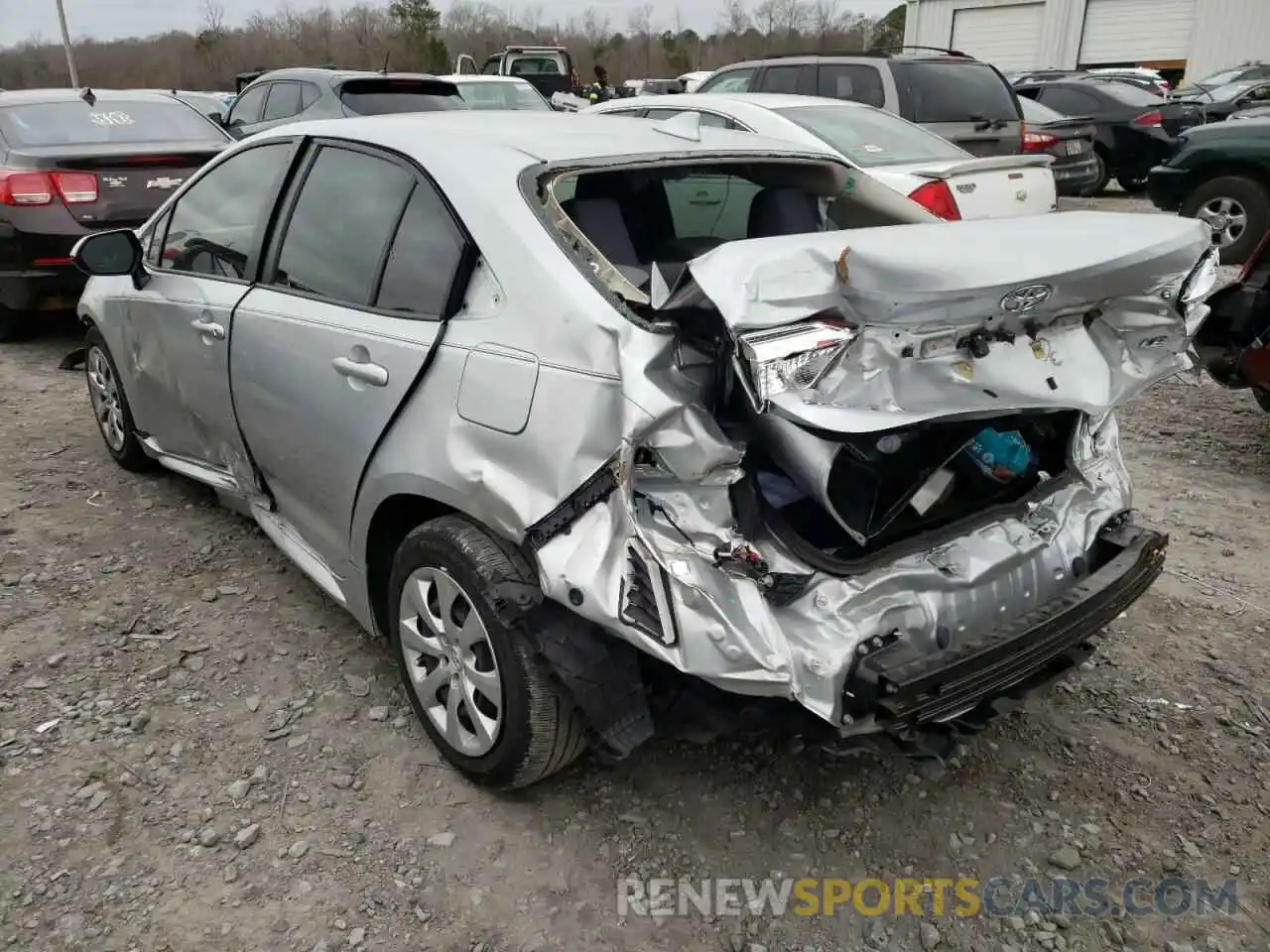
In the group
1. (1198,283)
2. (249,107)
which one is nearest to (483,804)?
(1198,283)

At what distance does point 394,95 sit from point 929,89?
191 inches

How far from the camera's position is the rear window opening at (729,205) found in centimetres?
296

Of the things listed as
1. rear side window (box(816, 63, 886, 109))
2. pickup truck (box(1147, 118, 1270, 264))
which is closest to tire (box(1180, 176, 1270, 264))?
pickup truck (box(1147, 118, 1270, 264))

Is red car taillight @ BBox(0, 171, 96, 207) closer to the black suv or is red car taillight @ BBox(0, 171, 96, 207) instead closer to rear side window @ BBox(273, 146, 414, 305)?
the black suv

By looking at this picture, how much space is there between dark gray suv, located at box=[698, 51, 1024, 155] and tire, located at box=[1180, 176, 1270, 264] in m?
1.66

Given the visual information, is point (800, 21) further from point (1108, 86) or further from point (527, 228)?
point (527, 228)

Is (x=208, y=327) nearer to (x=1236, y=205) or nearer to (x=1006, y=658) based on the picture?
(x=1006, y=658)

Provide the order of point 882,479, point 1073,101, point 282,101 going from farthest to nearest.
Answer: point 1073,101 < point 282,101 < point 882,479

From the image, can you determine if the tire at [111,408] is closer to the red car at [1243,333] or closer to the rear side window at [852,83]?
the red car at [1243,333]

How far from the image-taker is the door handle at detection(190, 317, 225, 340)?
129 inches

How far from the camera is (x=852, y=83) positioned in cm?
848

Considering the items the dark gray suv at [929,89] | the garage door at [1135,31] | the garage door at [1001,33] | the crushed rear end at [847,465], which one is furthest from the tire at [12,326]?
the garage door at [1135,31]

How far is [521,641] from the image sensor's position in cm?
228

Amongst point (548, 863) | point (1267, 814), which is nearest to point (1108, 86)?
point (1267, 814)
